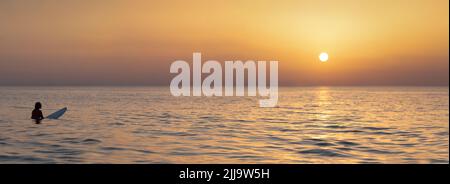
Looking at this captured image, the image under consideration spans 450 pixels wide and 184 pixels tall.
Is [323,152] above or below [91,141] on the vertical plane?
below

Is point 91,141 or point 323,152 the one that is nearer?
point 323,152

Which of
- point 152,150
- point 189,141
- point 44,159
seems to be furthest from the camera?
point 189,141

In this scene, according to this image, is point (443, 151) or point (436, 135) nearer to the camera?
point (443, 151)

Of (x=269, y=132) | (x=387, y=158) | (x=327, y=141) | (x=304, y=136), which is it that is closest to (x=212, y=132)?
(x=269, y=132)

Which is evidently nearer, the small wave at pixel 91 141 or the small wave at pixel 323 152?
the small wave at pixel 323 152

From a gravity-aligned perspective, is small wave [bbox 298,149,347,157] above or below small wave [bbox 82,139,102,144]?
below

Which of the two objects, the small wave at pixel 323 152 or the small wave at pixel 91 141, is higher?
the small wave at pixel 91 141

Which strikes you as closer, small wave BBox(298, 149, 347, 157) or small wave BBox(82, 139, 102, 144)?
small wave BBox(298, 149, 347, 157)
